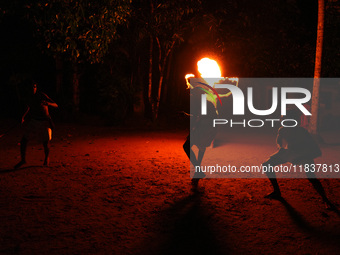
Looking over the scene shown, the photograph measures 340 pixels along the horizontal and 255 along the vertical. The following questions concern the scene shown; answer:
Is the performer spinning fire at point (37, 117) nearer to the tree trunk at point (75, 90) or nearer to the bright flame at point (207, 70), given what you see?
the bright flame at point (207, 70)

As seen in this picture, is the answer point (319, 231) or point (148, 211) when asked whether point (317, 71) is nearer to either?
point (319, 231)

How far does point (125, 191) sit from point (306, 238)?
3325 mm

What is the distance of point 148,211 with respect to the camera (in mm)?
5715

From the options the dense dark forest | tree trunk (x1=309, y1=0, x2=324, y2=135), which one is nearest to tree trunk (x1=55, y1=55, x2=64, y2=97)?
the dense dark forest

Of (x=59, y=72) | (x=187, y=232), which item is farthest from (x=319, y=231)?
(x=59, y=72)

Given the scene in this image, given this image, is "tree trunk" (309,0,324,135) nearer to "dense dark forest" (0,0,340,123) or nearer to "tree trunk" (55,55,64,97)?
"dense dark forest" (0,0,340,123)

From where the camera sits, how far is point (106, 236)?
4.73m

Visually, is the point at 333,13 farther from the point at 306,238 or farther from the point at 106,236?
the point at 106,236

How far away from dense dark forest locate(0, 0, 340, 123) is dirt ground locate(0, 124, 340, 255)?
7.91 m

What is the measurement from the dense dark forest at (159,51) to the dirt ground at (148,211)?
25.9 ft

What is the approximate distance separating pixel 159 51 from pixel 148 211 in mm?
13218

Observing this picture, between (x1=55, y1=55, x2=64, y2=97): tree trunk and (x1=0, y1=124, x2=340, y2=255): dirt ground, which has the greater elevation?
(x1=55, y1=55, x2=64, y2=97): tree trunk

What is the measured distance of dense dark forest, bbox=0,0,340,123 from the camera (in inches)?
634

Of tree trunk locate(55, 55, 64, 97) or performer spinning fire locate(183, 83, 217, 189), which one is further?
tree trunk locate(55, 55, 64, 97)
